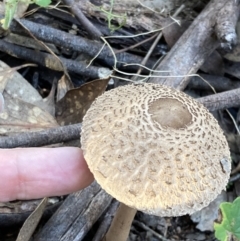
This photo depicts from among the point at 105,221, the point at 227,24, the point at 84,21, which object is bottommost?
the point at 105,221

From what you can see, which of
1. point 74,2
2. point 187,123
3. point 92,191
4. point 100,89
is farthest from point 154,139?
point 74,2

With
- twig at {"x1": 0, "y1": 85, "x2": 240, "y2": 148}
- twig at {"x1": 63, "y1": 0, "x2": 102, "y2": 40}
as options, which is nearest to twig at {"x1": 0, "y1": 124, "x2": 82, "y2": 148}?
twig at {"x1": 0, "y1": 85, "x2": 240, "y2": 148}

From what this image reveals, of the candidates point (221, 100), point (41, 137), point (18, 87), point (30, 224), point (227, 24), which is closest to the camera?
point (30, 224)

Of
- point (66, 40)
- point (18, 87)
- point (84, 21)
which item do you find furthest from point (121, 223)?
point (84, 21)

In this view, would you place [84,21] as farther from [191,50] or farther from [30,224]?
[30,224]

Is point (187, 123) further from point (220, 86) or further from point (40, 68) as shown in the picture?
point (40, 68)

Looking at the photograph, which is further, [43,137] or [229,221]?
[43,137]

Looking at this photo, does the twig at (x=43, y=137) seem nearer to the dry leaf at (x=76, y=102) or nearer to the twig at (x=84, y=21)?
the dry leaf at (x=76, y=102)
